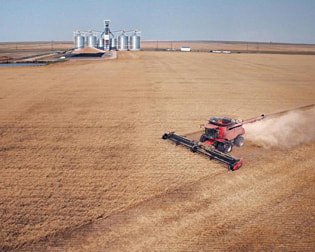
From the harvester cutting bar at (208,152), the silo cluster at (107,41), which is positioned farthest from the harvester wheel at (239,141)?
the silo cluster at (107,41)

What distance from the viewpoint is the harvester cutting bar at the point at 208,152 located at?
10309 mm

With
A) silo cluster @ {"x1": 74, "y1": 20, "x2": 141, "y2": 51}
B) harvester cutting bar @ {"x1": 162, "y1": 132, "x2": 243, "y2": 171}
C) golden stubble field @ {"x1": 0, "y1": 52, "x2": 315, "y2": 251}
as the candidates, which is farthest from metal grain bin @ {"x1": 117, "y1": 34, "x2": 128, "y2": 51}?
harvester cutting bar @ {"x1": 162, "y1": 132, "x2": 243, "y2": 171}

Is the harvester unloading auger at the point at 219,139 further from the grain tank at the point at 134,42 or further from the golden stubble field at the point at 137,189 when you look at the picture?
the grain tank at the point at 134,42

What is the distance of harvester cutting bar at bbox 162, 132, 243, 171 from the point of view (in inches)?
406

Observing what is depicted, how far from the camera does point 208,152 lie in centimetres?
1131

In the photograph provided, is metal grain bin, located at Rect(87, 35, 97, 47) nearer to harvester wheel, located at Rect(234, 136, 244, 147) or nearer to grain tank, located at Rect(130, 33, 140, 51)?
grain tank, located at Rect(130, 33, 140, 51)

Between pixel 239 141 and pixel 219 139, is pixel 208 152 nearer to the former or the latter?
pixel 219 139

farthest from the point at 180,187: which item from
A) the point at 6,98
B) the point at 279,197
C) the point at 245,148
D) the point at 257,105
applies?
the point at 6,98

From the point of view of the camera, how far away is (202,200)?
848 cm

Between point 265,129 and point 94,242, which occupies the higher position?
point 265,129

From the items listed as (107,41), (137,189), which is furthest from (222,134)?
(107,41)

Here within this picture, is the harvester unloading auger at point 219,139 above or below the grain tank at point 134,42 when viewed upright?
below

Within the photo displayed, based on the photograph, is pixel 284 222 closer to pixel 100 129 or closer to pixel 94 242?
pixel 94 242

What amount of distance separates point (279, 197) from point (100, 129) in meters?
10.3
